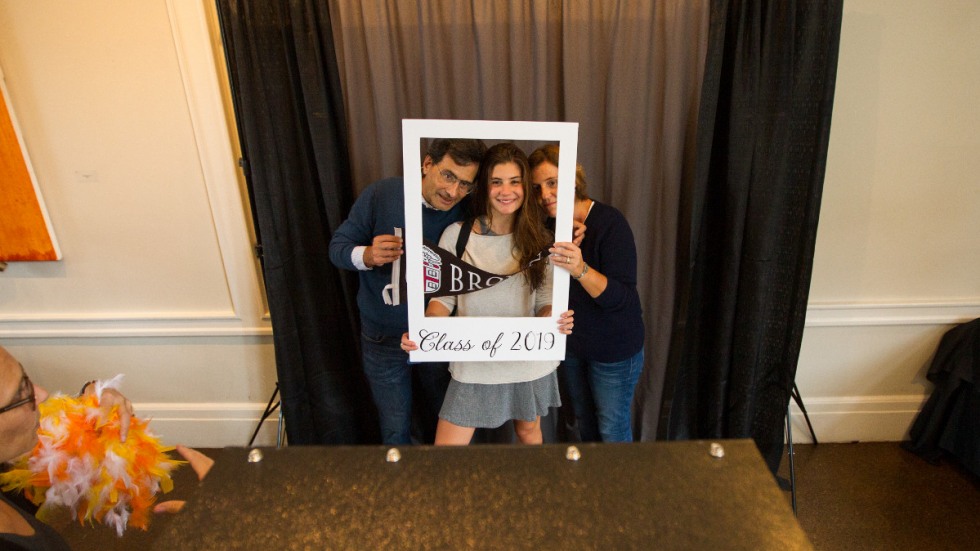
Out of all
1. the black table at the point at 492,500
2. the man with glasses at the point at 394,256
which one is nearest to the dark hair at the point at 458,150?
the man with glasses at the point at 394,256

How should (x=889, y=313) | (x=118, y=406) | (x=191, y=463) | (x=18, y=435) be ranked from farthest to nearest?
(x=889, y=313), (x=118, y=406), (x=191, y=463), (x=18, y=435)

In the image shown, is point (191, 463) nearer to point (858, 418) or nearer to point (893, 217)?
point (893, 217)

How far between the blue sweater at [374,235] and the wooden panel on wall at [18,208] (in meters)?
1.30

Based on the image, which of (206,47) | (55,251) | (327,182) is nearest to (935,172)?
(327,182)

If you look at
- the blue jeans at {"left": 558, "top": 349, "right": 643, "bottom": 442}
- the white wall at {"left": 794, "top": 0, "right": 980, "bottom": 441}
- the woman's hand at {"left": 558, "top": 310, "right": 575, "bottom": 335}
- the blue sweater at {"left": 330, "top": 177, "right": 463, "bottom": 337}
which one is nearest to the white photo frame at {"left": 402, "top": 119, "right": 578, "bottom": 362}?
the woman's hand at {"left": 558, "top": 310, "right": 575, "bottom": 335}

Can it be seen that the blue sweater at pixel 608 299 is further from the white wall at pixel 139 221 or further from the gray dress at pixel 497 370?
the white wall at pixel 139 221

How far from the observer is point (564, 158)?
44.6 inches

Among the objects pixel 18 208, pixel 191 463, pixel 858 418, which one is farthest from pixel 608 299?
pixel 18 208

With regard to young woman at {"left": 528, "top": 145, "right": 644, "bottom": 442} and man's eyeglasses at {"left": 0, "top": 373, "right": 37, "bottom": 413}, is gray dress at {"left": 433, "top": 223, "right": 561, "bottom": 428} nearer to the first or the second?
young woman at {"left": 528, "top": 145, "right": 644, "bottom": 442}

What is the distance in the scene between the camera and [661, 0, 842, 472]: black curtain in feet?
4.87

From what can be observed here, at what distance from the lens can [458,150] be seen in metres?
1.16

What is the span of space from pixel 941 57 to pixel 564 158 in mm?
1549

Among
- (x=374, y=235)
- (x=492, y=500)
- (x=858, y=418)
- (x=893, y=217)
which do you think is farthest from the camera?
(x=858, y=418)

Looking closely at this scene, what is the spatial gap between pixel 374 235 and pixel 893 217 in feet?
6.17
